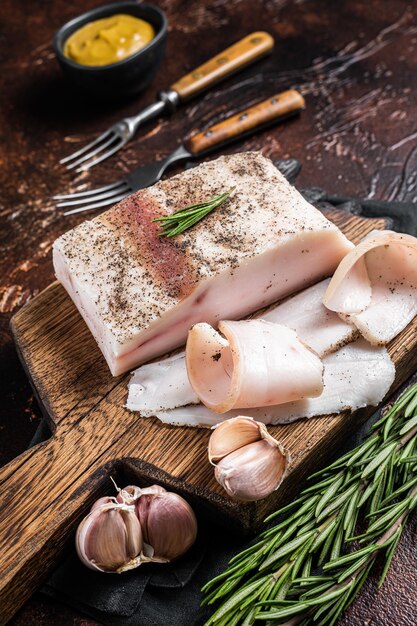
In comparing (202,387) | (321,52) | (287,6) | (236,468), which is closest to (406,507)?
(236,468)

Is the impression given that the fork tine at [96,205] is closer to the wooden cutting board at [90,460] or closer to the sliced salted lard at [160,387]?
the wooden cutting board at [90,460]

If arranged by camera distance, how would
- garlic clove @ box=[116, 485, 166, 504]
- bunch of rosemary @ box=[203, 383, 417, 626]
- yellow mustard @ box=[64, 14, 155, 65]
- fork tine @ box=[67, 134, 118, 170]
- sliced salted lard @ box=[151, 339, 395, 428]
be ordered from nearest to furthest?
bunch of rosemary @ box=[203, 383, 417, 626] < garlic clove @ box=[116, 485, 166, 504] < sliced salted lard @ box=[151, 339, 395, 428] < fork tine @ box=[67, 134, 118, 170] < yellow mustard @ box=[64, 14, 155, 65]

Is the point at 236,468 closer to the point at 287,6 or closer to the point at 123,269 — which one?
the point at 123,269

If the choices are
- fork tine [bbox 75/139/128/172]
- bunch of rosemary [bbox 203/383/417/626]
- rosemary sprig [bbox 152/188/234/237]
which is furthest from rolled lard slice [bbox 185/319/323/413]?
fork tine [bbox 75/139/128/172]

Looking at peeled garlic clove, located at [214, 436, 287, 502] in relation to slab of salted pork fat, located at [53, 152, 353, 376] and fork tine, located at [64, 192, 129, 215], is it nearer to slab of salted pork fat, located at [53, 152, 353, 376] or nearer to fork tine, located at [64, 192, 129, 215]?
slab of salted pork fat, located at [53, 152, 353, 376]

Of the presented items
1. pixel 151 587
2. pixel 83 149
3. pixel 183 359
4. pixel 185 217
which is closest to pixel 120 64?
pixel 83 149

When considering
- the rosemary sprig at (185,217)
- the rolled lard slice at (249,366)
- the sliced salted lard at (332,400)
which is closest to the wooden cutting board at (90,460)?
the sliced salted lard at (332,400)

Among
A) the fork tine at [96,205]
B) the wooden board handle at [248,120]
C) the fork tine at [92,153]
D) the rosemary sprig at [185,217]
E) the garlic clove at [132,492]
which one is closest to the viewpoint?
the garlic clove at [132,492]
